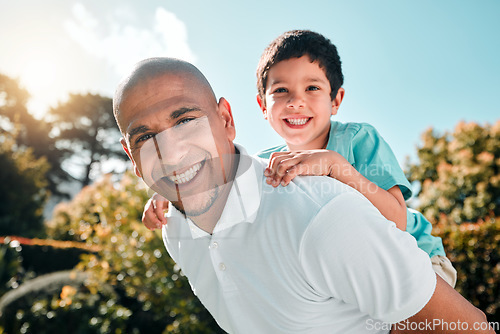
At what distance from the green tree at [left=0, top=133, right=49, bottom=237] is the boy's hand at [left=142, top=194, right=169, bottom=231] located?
1825 centimetres

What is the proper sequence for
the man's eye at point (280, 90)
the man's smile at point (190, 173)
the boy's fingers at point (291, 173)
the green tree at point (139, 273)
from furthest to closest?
1. the green tree at point (139, 273)
2. the man's eye at point (280, 90)
3. the man's smile at point (190, 173)
4. the boy's fingers at point (291, 173)

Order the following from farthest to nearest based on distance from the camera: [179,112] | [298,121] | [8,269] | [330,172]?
1. [8,269]
2. [298,121]
3. [330,172]
4. [179,112]

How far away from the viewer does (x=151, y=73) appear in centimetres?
147

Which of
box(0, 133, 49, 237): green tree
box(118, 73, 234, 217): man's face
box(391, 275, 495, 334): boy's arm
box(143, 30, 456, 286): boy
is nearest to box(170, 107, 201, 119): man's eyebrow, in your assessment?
box(118, 73, 234, 217): man's face

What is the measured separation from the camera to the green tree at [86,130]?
3391 cm

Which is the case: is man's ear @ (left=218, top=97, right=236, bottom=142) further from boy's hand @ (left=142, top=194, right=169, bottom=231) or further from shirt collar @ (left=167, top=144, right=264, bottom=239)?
boy's hand @ (left=142, top=194, right=169, bottom=231)

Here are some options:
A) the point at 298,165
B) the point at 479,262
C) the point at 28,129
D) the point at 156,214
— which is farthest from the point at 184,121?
the point at 28,129

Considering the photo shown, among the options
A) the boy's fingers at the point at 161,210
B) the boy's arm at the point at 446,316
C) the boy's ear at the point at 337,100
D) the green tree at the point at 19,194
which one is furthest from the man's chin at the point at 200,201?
the green tree at the point at 19,194

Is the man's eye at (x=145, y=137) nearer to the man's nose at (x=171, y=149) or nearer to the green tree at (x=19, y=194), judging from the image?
the man's nose at (x=171, y=149)

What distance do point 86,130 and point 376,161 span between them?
3667cm

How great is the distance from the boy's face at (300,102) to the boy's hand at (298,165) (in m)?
0.65

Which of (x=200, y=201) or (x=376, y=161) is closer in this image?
(x=200, y=201)

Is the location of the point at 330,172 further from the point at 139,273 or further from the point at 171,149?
the point at 139,273

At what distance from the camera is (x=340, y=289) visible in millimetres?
1227
